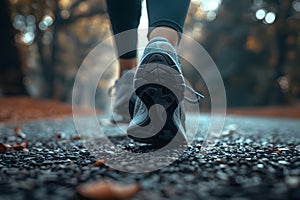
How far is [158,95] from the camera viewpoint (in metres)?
1.00

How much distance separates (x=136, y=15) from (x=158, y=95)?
1.98 feet

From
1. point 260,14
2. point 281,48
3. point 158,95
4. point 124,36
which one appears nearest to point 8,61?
point 124,36

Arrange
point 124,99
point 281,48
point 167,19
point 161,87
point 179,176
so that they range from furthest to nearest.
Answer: point 281,48 < point 124,99 < point 167,19 < point 161,87 < point 179,176

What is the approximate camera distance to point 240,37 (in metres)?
13.3

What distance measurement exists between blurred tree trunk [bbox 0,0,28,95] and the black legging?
491cm

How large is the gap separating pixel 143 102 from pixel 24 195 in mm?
536

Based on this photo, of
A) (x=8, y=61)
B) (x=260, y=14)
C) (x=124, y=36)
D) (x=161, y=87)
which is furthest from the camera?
(x=260, y=14)

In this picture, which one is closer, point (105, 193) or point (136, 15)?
point (105, 193)

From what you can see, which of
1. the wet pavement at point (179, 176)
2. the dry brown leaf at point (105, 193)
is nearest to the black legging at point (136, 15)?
the wet pavement at point (179, 176)

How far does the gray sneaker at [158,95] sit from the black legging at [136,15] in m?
0.20

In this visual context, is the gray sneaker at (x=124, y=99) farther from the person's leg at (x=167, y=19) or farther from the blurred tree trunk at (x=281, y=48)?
the blurred tree trunk at (x=281, y=48)

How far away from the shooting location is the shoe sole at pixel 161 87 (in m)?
0.99

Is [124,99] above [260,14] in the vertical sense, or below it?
below

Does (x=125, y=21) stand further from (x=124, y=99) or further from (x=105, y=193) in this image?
(x=105, y=193)
